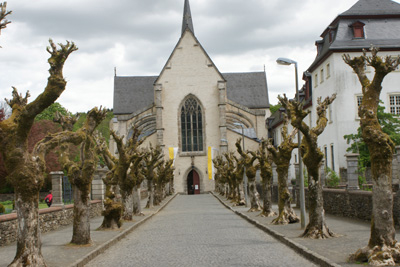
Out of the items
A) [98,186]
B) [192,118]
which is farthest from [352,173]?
[192,118]

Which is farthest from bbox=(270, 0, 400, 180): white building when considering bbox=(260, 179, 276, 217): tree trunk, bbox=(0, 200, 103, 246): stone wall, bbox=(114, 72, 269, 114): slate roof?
bbox=(114, 72, 269, 114): slate roof

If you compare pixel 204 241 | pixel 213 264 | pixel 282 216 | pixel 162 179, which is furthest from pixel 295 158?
pixel 213 264

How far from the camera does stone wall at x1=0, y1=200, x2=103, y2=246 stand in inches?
630

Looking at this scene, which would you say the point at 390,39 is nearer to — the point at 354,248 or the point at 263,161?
the point at 263,161

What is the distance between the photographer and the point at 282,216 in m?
20.4

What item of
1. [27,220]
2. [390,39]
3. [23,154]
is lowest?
[27,220]

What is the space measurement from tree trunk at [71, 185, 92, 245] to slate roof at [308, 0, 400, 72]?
96.2ft

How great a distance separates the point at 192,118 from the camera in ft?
226

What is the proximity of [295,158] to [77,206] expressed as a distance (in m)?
44.8

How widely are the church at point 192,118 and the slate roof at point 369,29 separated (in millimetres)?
26665

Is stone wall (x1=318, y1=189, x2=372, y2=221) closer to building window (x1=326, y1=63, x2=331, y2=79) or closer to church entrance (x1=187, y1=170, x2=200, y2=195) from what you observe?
building window (x1=326, y1=63, x2=331, y2=79)

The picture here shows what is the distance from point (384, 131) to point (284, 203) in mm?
19073

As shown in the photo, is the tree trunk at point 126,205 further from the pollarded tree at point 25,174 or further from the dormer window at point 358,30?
the dormer window at point 358,30

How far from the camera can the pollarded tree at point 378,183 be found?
9.86 meters
